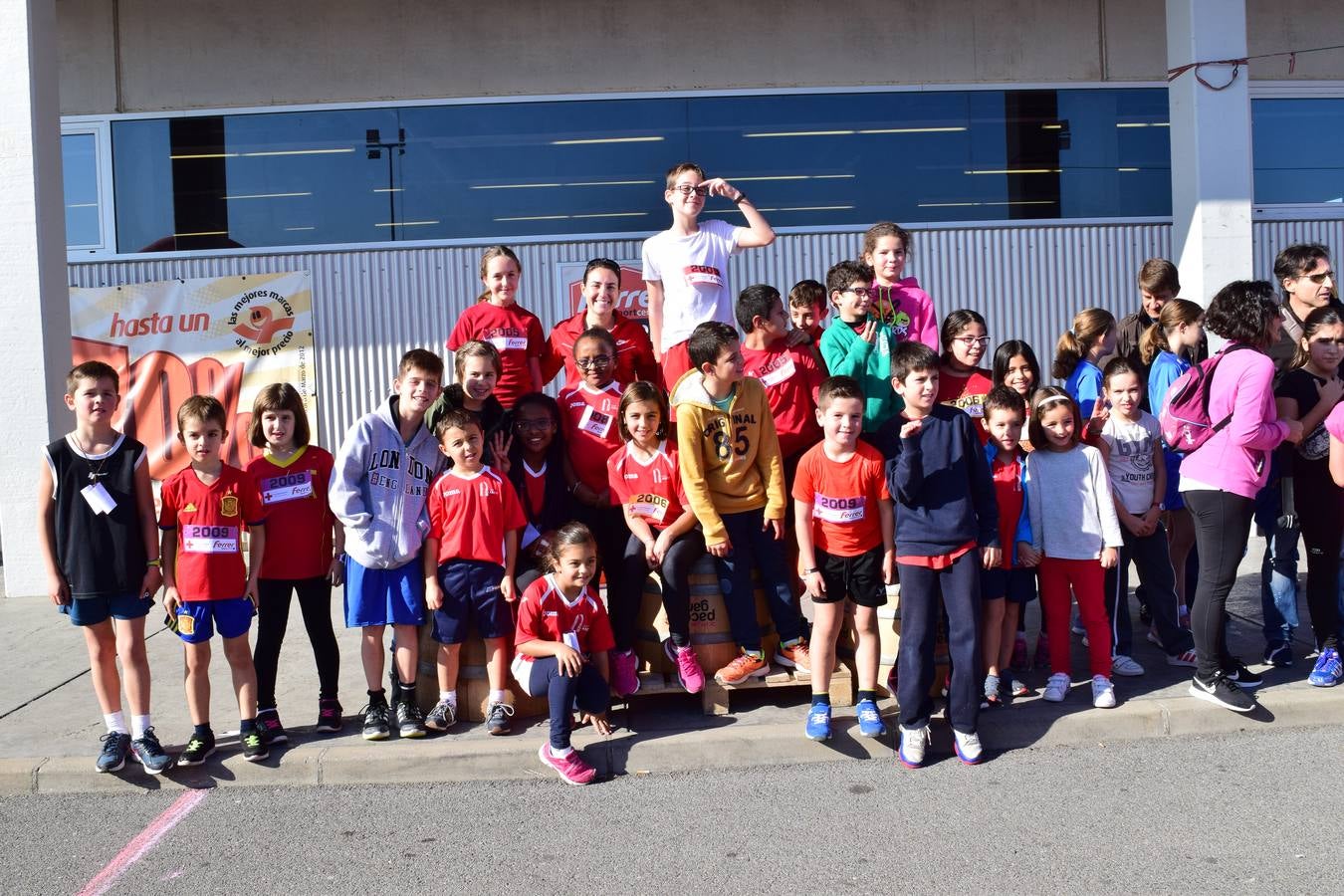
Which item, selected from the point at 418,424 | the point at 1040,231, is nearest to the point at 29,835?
the point at 418,424

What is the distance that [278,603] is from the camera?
5.44 meters

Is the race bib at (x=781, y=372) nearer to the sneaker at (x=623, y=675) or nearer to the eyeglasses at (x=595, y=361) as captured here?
the eyeglasses at (x=595, y=361)

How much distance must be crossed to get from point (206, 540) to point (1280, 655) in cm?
522

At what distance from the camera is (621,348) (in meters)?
6.64

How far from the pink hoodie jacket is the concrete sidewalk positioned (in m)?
1.06

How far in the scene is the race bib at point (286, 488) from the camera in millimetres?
5383

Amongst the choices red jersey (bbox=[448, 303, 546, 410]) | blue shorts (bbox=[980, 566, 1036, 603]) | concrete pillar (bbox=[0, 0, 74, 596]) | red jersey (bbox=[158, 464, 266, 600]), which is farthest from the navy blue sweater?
concrete pillar (bbox=[0, 0, 74, 596])

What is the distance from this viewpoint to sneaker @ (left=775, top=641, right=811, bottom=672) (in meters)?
5.55

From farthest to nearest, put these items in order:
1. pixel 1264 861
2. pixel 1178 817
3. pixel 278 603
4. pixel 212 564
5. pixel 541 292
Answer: pixel 541 292, pixel 278 603, pixel 212 564, pixel 1178 817, pixel 1264 861

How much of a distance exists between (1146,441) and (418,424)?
144 inches

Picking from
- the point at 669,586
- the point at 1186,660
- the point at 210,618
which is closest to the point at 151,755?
the point at 210,618

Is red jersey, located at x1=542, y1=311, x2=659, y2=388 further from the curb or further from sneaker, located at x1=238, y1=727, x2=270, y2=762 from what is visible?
sneaker, located at x1=238, y1=727, x2=270, y2=762

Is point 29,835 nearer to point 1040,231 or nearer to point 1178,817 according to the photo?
point 1178,817

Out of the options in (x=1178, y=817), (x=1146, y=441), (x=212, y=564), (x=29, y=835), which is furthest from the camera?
(x=1146, y=441)
